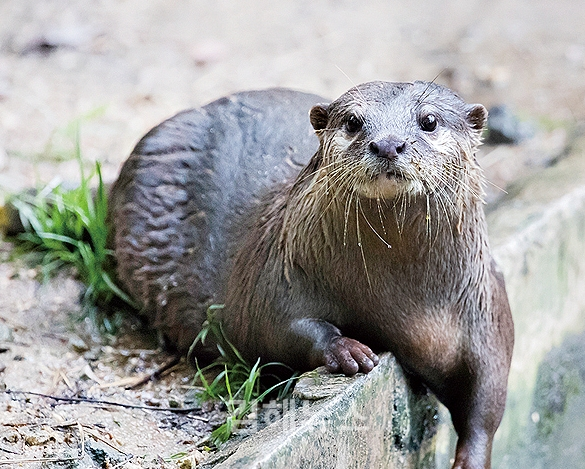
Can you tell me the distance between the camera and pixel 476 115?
2199mm

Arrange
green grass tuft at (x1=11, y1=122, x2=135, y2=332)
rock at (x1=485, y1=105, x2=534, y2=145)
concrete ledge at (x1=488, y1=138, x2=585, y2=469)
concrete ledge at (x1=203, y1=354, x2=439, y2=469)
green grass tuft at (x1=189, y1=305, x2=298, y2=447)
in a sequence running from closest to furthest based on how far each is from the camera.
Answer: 1. concrete ledge at (x1=203, y1=354, x2=439, y2=469)
2. green grass tuft at (x1=189, y1=305, x2=298, y2=447)
3. concrete ledge at (x1=488, y1=138, x2=585, y2=469)
4. green grass tuft at (x1=11, y1=122, x2=135, y2=332)
5. rock at (x1=485, y1=105, x2=534, y2=145)

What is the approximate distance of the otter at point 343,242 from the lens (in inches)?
81.8

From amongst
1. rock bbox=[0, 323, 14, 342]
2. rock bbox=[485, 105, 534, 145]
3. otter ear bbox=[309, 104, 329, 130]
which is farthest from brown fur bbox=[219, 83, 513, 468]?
rock bbox=[485, 105, 534, 145]

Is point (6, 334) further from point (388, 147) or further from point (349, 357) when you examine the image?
point (388, 147)

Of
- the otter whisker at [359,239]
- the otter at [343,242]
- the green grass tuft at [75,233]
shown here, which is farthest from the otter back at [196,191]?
the otter whisker at [359,239]

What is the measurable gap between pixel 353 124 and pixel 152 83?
3037mm

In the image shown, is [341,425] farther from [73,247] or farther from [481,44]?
[481,44]

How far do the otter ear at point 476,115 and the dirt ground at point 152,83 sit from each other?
0.65 m

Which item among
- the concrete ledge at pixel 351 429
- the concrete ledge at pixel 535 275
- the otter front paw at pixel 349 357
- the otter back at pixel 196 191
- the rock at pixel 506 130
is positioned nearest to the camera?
the concrete ledge at pixel 351 429

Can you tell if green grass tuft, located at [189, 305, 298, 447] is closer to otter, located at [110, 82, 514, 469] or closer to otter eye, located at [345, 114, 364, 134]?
otter, located at [110, 82, 514, 469]

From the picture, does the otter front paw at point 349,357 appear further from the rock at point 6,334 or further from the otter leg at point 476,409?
the rock at point 6,334

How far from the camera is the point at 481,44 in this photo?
5.84 meters

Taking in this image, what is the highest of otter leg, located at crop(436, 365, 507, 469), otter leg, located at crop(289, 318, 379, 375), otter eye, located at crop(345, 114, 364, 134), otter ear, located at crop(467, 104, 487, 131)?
otter ear, located at crop(467, 104, 487, 131)

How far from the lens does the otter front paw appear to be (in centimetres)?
216
